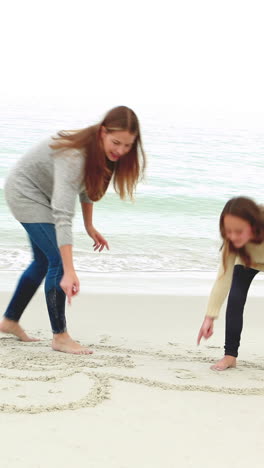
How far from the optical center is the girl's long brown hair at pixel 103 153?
3.58 m

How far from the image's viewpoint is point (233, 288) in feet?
12.6

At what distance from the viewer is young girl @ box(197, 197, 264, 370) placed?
3.62 meters

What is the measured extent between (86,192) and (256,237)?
2.93 ft

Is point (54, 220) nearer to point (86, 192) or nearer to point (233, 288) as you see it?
point (86, 192)

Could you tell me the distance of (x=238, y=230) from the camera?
Result: 3.63m

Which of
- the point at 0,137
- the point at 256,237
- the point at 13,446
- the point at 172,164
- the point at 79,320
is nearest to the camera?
the point at 13,446

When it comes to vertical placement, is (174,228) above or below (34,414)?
below

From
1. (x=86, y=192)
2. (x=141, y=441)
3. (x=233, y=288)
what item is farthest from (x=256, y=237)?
(x=141, y=441)

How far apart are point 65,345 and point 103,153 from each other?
1.08m

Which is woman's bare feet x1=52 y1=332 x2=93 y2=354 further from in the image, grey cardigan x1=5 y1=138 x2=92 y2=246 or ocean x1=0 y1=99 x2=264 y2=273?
ocean x1=0 y1=99 x2=264 y2=273

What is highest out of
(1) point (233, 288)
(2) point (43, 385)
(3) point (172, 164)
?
(1) point (233, 288)

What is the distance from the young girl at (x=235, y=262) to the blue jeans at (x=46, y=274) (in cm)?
78

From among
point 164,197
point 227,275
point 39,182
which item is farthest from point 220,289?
point 164,197

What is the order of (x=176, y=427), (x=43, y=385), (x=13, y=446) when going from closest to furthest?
(x=13, y=446) < (x=176, y=427) < (x=43, y=385)
